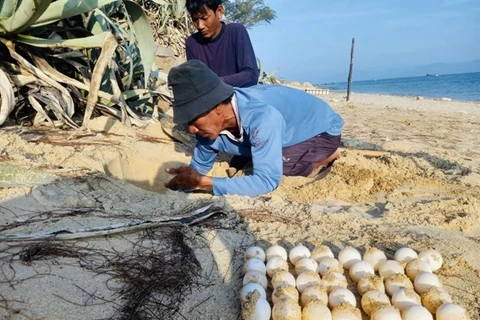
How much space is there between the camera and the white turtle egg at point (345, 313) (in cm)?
137

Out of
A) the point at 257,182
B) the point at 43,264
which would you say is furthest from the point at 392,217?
the point at 43,264

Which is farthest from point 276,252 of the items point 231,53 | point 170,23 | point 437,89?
point 437,89

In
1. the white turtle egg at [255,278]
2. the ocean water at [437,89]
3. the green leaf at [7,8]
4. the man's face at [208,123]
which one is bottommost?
the ocean water at [437,89]

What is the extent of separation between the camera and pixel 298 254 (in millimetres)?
1771

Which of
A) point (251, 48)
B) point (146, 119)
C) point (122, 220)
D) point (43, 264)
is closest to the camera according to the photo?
point (43, 264)

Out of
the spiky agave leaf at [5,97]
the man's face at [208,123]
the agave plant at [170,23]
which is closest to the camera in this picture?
the man's face at [208,123]

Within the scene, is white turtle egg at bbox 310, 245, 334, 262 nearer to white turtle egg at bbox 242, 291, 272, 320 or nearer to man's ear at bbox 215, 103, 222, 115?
white turtle egg at bbox 242, 291, 272, 320

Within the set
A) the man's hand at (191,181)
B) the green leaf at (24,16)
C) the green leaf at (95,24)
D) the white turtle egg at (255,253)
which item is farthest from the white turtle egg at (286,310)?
the green leaf at (95,24)

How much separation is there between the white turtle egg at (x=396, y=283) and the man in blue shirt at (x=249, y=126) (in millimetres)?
1009

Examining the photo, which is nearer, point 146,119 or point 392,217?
point 392,217

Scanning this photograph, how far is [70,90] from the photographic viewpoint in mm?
3346

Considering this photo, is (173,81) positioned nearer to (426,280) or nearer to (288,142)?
(288,142)

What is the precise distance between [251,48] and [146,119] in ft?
4.09

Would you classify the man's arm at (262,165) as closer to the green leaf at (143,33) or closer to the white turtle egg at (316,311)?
the white turtle egg at (316,311)
